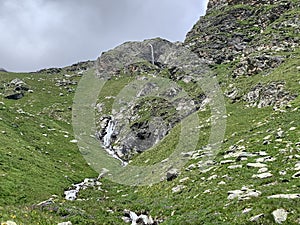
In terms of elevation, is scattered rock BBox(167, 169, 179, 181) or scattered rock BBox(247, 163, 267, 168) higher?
scattered rock BBox(167, 169, 179, 181)

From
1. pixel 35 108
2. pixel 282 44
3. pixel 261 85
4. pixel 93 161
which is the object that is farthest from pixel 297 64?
pixel 35 108

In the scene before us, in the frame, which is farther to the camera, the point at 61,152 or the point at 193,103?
the point at 193,103

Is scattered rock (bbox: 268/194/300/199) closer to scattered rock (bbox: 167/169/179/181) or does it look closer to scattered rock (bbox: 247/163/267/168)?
scattered rock (bbox: 247/163/267/168)

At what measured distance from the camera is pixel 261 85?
57.7 meters

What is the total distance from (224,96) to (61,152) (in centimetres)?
3527

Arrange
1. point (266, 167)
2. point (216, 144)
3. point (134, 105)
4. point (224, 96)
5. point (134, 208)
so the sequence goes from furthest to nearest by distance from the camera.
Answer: point (134, 105) < point (224, 96) < point (216, 144) < point (134, 208) < point (266, 167)

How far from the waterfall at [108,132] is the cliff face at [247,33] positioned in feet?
112

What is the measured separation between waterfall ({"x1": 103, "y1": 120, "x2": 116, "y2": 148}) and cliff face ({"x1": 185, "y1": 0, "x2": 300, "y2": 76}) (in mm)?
33996

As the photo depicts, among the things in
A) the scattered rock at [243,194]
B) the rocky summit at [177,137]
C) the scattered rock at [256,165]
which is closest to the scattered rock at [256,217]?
the rocky summit at [177,137]

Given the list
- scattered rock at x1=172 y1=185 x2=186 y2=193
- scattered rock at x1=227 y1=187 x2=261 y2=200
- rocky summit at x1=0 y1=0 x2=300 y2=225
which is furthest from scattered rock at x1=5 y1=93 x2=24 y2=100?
scattered rock at x1=227 y1=187 x2=261 y2=200

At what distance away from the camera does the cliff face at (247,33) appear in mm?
75562

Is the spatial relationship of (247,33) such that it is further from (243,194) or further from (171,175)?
(243,194)

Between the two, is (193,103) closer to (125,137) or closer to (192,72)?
(125,137)

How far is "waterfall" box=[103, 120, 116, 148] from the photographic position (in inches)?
2997
